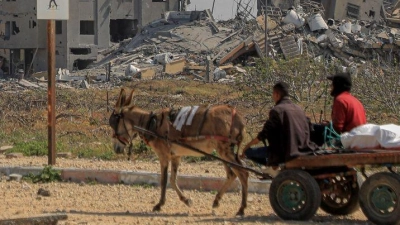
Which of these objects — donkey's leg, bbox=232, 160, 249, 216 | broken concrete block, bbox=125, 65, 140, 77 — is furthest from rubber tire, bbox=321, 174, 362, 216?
broken concrete block, bbox=125, 65, 140, 77

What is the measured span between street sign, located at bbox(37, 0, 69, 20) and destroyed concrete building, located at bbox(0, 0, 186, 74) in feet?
148

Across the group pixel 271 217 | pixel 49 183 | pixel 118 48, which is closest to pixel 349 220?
pixel 271 217

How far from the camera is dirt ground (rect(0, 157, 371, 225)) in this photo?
10.1m

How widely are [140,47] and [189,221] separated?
1926 inches

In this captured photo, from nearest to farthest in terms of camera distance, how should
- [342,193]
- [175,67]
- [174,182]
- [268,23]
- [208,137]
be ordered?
[342,193]
[208,137]
[174,182]
[175,67]
[268,23]

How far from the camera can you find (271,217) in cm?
1023

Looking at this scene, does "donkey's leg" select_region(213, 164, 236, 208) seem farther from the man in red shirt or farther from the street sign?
the street sign

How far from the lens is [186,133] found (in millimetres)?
10906

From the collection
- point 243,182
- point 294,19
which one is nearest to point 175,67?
point 294,19

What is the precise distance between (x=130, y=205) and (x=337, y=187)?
9.54ft

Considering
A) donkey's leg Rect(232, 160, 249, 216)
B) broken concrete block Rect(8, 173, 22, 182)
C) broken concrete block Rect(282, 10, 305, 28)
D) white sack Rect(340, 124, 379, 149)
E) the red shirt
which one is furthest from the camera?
broken concrete block Rect(282, 10, 305, 28)

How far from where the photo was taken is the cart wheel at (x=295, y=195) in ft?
31.4

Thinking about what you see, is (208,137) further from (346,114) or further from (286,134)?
(346,114)

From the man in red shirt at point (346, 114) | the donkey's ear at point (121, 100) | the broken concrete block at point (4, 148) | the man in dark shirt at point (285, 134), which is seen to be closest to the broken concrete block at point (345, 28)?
the broken concrete block at point (4, 148)
